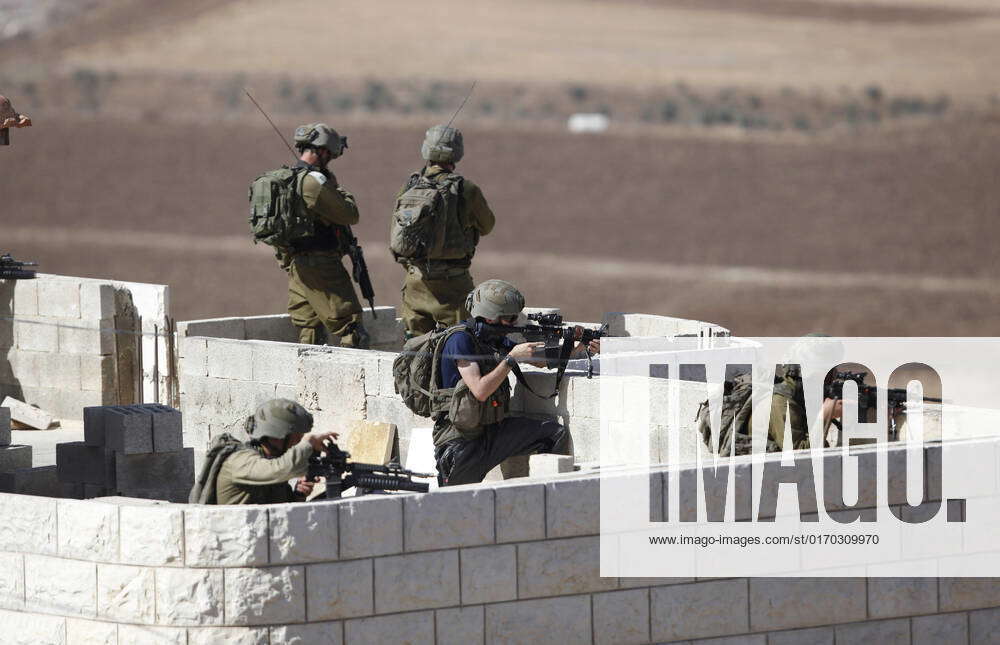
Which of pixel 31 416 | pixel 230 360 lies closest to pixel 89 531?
pixel 230 360

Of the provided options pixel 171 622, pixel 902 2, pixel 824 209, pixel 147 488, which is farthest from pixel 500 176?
pixel 171 622

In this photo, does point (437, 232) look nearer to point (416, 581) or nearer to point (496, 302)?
point (496, 302)

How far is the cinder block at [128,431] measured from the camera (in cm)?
1033

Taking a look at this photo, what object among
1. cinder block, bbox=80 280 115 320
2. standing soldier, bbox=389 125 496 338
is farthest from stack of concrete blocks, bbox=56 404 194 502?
cinder block, bbox=80 280 115 320

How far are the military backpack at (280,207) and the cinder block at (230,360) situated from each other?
82 cm

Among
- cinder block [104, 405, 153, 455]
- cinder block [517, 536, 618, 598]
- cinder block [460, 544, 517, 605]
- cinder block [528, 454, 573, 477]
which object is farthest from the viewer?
cinder block [104, 405, 153, 455]

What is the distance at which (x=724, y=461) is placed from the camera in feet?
27.9

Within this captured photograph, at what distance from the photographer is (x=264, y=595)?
7738 mm

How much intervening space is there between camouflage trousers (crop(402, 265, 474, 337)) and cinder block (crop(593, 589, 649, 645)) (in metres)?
4.76

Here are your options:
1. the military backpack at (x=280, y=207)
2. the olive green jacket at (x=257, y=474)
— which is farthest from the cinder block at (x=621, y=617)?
the military backpack at (x=280, y=207)

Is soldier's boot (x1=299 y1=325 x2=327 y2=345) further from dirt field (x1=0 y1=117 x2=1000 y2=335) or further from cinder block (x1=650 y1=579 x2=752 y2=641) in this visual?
dirt field (x1=0 y1=117 x2=1000 y2=335)

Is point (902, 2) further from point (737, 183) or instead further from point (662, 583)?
point (662, 583)

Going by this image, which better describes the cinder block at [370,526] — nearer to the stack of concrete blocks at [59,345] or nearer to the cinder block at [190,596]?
the cinder block at [190,596]

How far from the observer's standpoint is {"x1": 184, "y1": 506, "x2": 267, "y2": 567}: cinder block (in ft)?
25.2
